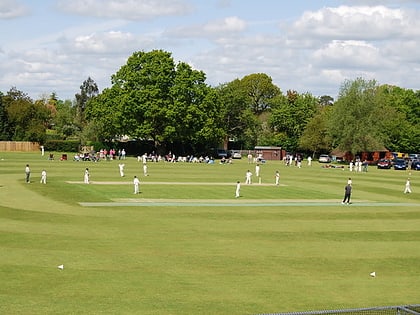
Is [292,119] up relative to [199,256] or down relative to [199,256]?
up

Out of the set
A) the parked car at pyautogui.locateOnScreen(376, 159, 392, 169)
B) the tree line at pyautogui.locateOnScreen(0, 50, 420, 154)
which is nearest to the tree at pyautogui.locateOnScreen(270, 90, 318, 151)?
the tree line at pyautogui.locateOnScreen(0, 50, 420, 154)

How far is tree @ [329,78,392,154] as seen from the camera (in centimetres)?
10175

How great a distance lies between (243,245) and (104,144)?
89002 millimetres

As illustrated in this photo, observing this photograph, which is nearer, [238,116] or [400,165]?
[400,165]

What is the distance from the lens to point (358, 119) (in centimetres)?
10262

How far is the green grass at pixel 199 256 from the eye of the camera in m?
18.5

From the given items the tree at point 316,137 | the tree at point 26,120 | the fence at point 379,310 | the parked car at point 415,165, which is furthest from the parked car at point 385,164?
the fence at point 379,310

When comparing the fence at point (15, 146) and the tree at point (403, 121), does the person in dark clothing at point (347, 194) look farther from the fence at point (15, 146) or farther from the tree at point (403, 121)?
the fence at point (15, 146)

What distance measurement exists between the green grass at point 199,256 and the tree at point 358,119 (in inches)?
2221

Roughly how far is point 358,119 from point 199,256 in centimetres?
8191

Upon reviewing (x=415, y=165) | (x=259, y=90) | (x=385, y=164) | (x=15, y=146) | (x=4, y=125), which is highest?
(x=259, y=90)

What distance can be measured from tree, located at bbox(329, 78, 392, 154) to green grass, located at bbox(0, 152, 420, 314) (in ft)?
185

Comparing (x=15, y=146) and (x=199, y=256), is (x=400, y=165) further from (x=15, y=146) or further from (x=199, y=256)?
(x=199, y=256)

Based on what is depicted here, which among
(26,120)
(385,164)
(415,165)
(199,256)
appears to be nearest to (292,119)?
(385,164)
